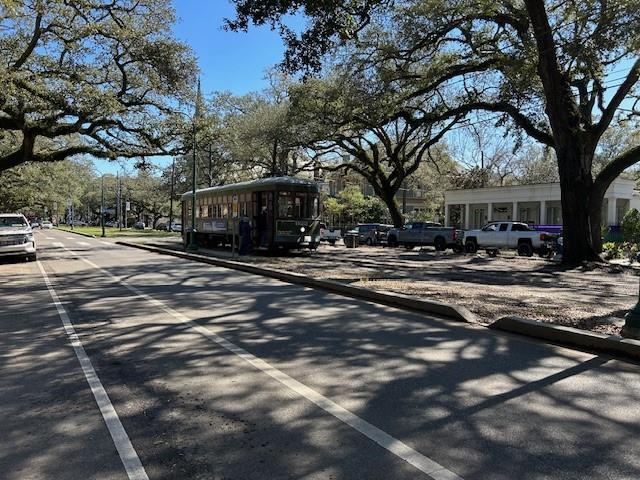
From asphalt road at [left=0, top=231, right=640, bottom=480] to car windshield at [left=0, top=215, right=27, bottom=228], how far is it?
48.0ft

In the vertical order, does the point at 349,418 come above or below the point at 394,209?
below

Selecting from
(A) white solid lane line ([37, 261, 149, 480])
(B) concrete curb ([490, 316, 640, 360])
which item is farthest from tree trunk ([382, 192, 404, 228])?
(A) white solid lane line ([37, 261, 149, 480])

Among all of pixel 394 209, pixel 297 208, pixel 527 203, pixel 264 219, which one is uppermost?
pixel 527 203

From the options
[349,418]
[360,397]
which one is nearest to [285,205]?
[360,397]

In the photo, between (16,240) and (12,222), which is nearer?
(16,240)

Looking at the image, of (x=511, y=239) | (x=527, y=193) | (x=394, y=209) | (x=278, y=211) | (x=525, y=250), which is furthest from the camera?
(x=527, y=193)

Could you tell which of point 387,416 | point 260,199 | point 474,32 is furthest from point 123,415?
point 474,32

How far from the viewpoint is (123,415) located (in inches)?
196

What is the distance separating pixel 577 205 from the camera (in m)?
21.5

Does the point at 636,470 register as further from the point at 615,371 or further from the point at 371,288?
the point at 371,288

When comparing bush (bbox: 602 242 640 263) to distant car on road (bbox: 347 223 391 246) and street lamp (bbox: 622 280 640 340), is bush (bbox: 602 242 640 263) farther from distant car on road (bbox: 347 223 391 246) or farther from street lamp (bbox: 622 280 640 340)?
street lamp (bbox: 622 280 640 340)

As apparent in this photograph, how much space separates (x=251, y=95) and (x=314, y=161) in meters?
8.33

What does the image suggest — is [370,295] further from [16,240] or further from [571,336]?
[16,240]

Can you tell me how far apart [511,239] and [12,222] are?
2310 cm
